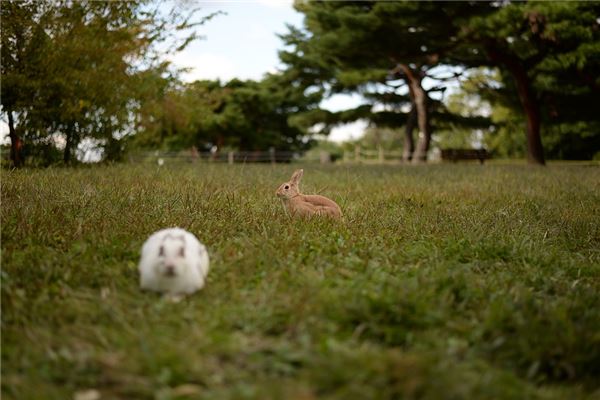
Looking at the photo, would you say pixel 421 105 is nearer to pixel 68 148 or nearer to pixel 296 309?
pixel 68 148

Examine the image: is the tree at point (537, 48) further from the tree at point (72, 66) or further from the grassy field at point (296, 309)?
the grassy field at point (296, 309)

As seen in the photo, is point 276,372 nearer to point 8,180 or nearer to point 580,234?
point 580,234

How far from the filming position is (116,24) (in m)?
10.3

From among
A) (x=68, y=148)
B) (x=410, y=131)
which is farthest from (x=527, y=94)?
(x=68, y=148)

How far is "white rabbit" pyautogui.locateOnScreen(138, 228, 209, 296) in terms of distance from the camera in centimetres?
282

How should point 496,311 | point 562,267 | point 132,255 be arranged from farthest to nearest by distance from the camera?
point 562,267 < point 132,255 < point 496,311

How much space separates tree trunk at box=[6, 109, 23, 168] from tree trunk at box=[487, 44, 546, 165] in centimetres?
1523

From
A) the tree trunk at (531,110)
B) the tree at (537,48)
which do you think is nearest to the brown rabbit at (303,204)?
the tree at (537,48)

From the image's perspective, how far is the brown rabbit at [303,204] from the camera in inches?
195

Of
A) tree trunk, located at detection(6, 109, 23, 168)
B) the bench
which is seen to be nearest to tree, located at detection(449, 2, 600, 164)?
the bench

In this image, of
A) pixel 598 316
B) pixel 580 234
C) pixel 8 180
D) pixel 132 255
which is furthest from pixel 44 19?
pixel 598 316

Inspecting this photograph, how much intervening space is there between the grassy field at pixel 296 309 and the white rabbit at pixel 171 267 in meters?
0.08

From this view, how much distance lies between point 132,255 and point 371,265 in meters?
1.53

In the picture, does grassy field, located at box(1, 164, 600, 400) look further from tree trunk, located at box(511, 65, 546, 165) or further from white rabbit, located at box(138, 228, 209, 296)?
tree trunk, located at box(511, 65, 546, 165)
